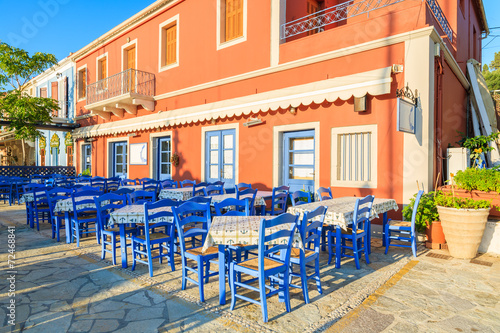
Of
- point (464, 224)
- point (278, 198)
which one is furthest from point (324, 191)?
point (464, 224)

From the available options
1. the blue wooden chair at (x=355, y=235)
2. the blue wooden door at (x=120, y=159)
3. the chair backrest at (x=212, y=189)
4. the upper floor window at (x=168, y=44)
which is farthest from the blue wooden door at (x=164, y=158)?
the blue wooden chair at (x=355, y=235)

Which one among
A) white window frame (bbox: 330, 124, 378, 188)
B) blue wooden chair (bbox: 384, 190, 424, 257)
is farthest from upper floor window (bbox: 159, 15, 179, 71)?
blue wooden chair (bbox: 384, 190, 424, 257)

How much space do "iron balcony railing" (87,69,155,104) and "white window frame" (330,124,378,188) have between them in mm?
7748

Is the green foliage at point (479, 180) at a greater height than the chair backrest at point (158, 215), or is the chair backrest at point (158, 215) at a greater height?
the green foliage at point (479, 180)

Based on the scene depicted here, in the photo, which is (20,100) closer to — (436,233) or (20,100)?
(20,100)

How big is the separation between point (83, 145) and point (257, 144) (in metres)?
11.9

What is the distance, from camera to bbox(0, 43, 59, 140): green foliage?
15.1 m

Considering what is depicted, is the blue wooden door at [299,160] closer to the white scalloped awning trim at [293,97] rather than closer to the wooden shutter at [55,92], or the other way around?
the white scalloped awning trim at [293,97]

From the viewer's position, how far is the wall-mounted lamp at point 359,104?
667cm

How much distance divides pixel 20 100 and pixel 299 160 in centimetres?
1408

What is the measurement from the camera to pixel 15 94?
15727mm

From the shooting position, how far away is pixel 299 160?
8219 millimetres

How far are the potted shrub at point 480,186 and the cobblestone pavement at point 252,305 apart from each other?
1.14 metres

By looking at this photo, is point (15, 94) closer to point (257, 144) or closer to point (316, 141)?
point (257, 144)
